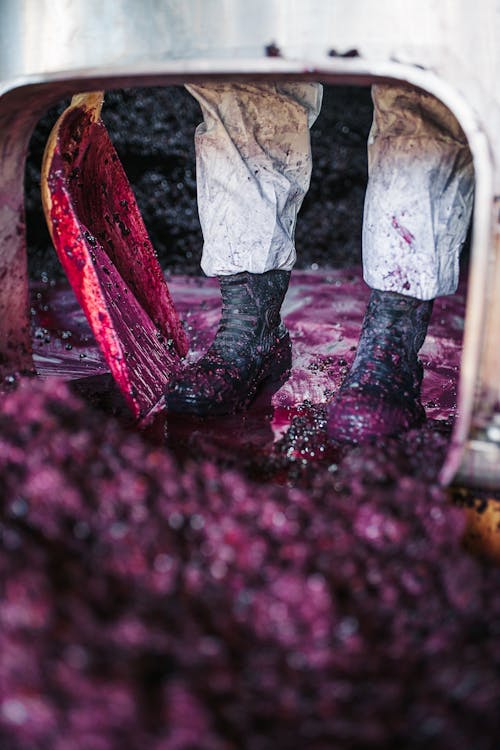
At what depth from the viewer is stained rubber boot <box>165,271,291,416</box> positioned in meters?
1.40

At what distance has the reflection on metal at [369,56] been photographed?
89 centimetres

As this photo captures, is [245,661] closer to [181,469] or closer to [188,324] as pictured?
[181,469]

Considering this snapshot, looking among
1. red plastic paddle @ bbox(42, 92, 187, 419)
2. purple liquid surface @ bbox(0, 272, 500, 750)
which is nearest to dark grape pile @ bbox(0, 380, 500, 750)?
purple liquid surface @ bbox(0, 272, 500, 750)

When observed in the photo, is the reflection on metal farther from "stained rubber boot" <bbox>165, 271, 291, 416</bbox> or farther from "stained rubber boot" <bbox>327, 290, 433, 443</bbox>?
"stained rubber boot" <bbox>165, 271, 291, 416</bbox>

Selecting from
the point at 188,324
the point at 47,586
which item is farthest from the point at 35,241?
the point at 47,586

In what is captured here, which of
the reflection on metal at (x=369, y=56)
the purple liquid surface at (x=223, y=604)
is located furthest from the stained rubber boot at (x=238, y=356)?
the reflection on metal at (x=369, y=56)

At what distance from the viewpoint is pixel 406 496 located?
85 cm

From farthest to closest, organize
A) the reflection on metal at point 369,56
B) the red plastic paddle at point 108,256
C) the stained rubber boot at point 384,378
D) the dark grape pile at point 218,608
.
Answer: the red plastic paddle at point 108,256 → the stained rubber boot at point 384,378 → the reflection on metal at point 369,56 → the dark grape pile at point 218,608

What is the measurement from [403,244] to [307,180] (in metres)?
0.32

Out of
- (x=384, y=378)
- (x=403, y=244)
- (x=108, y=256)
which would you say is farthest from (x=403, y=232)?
(x=108, y=256)

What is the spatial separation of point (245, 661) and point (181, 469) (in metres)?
0.28

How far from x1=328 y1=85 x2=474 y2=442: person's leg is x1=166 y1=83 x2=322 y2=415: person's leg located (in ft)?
0.65

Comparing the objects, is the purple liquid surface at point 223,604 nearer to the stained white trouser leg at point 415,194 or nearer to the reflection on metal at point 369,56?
the reflection on metal at point 369,56

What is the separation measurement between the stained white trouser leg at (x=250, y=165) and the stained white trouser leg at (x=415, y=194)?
19 centimetres
